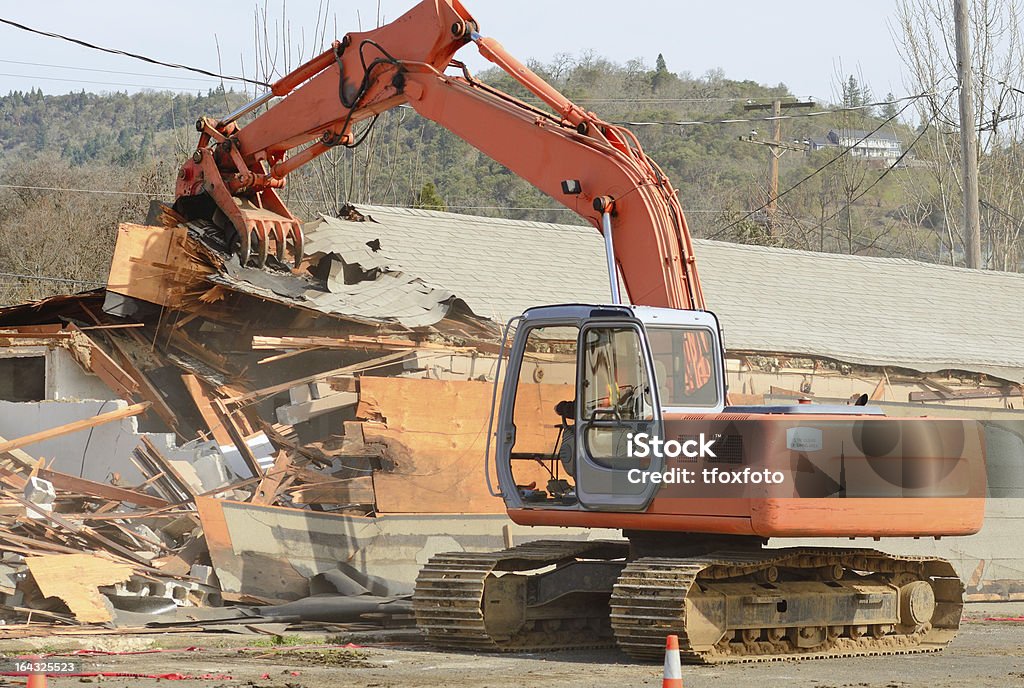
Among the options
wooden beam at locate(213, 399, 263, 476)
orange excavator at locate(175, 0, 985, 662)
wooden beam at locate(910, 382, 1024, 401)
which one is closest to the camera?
orange excavator at locate(175, 0, 985, 662)

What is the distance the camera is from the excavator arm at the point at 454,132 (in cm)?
1175

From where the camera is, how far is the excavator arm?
38.5ft

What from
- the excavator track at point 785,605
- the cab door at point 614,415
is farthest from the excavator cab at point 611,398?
the excavator track at point 785,605

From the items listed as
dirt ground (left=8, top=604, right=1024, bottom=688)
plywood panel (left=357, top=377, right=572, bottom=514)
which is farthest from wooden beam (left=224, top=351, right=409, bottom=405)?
dirt ground (left=8, top=604, right=1024, bottom=688)

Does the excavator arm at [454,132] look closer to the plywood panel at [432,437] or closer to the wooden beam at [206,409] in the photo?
the wooden beam at [206,409]

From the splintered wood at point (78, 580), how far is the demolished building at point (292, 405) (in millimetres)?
26

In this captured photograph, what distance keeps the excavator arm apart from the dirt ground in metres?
3.22

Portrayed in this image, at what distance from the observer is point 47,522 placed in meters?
13.0

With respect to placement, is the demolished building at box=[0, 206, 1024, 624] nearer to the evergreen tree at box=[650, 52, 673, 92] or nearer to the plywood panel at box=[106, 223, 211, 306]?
the plywood panel at box=[106, 223, 211, 306]

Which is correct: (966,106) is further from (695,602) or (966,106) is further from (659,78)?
(659,78)

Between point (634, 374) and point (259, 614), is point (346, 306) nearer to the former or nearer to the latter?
point (259, 614)

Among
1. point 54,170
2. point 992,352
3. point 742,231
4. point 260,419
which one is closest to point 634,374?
point 260,419

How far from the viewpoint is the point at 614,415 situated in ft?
33.8

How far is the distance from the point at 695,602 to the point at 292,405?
7447 millimetres
